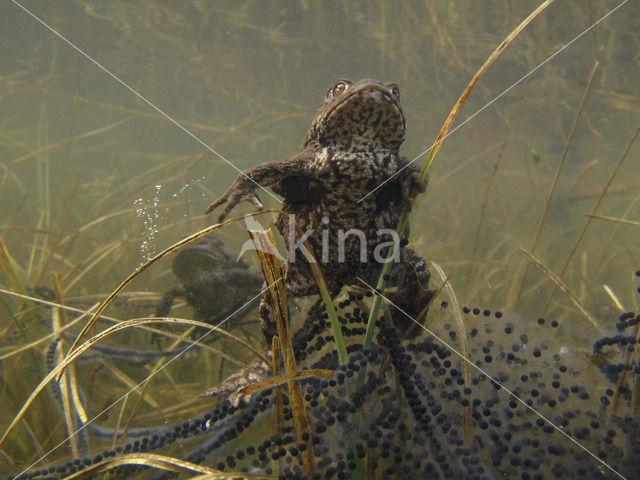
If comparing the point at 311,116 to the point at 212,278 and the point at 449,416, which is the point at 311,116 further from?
the point at 449,416

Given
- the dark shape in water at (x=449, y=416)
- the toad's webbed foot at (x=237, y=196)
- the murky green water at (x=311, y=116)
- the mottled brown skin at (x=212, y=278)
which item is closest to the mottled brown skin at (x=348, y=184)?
the toad's webbed foot at (x=237, y=196)

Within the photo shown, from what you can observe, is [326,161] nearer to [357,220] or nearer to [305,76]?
[357,220]

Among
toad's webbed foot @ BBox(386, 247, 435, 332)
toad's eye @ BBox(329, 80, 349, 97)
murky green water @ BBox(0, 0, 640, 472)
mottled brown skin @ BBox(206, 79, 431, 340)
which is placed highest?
murky green water @ BBox(0, 0, 640, 472)

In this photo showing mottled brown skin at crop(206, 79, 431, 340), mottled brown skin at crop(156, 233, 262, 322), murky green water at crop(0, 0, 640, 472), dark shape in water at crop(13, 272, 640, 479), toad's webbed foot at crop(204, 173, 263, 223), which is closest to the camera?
dark shape in water at crop(13, 272, 640, 479)

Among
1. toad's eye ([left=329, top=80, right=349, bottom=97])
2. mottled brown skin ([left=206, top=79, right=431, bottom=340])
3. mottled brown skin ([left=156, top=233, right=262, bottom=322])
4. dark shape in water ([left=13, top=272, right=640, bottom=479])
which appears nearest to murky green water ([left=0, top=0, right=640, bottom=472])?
dark shape in water ([left=13, top=272, right=640, bottom=479])

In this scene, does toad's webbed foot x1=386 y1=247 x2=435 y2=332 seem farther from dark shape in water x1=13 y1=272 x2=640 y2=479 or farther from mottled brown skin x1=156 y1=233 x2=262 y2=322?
mottled brown skin x1=156 y1=233 x2=262 y2=322

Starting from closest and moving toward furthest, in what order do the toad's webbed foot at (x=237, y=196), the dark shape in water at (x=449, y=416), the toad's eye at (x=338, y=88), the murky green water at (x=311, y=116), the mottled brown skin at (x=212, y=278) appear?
the dark shape in water at (x=449, y=416)
the toad's webbed foot at (x=237, y=196)
the toad's eye at (x=338, y=88)
the mottled brown skin at (x=212, y=278)
the murky green water at (x=311, y=116)

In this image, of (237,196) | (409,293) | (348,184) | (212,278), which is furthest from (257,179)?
(212,278)

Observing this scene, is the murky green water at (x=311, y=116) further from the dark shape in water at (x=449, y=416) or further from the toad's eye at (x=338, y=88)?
the toad's eye at (x=338, y=88)
